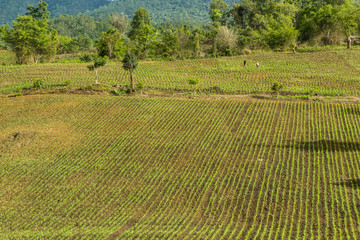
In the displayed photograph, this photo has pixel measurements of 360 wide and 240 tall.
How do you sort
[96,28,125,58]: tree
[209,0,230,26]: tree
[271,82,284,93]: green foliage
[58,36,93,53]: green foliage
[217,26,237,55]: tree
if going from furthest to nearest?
[58,36,93,53]: green foliage
[209,0,230,26]: tree
[217,26,237,55]: tree
[96,28,125,58]: tree
[271,82,284,93]: green foliage

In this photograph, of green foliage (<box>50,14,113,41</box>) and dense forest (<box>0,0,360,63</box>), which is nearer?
dense forest (<box>0,0,360,63</box>)

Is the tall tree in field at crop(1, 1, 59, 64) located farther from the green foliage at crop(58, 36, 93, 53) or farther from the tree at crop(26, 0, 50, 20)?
the green foliage at crop(58, 36, 93, 53)

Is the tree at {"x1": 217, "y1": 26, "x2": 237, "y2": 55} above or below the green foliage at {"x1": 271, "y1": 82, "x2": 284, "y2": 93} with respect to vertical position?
above

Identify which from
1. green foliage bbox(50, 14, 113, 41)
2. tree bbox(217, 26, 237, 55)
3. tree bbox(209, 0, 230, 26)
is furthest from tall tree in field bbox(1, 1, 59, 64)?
green foliage bbox(50, 14, 113, 41)

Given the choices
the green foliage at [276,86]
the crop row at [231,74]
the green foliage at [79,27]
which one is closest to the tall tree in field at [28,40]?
the crop row at [231,74]

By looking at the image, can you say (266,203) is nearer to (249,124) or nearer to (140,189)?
(140,189)

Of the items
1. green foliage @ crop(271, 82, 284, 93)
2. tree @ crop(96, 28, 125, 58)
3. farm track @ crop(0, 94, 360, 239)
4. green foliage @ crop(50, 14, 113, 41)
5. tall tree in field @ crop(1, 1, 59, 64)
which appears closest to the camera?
farm track @ crop(0, 94, 360, 239)

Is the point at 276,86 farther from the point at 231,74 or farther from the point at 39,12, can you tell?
the point at 39,12
